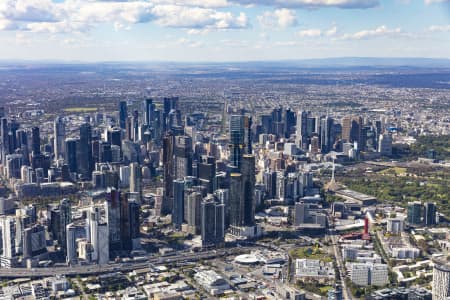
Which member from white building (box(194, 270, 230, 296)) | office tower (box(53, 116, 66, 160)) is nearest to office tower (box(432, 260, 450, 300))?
white building (box(194, 270, 230, 296))

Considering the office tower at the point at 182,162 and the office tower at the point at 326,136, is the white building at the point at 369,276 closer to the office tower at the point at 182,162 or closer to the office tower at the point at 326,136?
the office tower at the point at 182,162

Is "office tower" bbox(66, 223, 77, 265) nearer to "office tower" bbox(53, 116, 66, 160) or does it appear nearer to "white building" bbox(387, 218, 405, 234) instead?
"white building" bbox(387, 218, 405, 234)

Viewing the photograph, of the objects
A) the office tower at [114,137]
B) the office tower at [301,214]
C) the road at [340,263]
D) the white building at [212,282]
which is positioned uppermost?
the office tower at [114,137]

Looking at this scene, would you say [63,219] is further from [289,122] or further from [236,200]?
[289,122]

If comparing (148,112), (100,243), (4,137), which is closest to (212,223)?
(100,243)

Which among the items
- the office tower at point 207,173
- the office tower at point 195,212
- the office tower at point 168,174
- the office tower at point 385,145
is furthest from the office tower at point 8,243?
the office tower at point 385,145

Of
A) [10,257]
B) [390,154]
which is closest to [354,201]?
[390,154]

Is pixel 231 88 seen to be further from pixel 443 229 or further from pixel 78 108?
pixel 443 229

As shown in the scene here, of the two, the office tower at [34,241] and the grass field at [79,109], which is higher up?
the grass field at [79,109]
